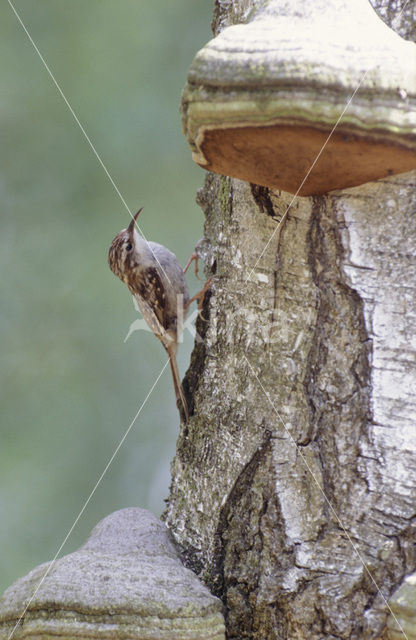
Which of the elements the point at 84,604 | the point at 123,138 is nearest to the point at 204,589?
the point at 84,604

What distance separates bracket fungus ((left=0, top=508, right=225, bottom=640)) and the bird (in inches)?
76.8

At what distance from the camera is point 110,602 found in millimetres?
1735

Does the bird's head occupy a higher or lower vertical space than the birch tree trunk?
lower

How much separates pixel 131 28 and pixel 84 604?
334 centimetres

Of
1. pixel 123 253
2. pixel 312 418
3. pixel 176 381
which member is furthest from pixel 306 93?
pixel 123 253

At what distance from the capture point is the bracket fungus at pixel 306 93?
148 cm

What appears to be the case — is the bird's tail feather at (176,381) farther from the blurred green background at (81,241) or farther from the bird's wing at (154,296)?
the blurred green background at (81,241)

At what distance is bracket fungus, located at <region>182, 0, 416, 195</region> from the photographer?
4.86 feet

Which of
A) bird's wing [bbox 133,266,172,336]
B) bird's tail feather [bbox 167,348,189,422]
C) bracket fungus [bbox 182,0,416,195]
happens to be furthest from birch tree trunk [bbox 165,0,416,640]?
bird's wing [bbox 133,266,172,336]

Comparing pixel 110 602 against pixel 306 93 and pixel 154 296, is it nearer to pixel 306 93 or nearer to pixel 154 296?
pixel 306 93

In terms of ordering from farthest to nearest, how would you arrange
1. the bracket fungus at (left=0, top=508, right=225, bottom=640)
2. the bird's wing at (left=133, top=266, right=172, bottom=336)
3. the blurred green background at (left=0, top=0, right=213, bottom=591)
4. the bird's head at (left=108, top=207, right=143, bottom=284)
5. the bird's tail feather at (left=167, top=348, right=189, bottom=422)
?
the blurred green background at (left=0, top=0, right=213, bottom=591)
the bird's wing at (left=133, top=266, right=172, bottom=336)
the bird's head at (left=108, top=207, right=143, bottom=284)
the bird's tail feather at (left=167, top=348, right=189, bottom=422)
the bracket fungus at (left=0, top=508, right=225, bottom=640)

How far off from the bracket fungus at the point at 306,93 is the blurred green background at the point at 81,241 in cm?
274

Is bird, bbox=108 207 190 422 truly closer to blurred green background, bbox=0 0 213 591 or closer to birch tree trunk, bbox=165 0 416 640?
blurred green background, bbox=0 0 213 591

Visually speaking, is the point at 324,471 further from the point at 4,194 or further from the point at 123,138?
the point at 4,194
